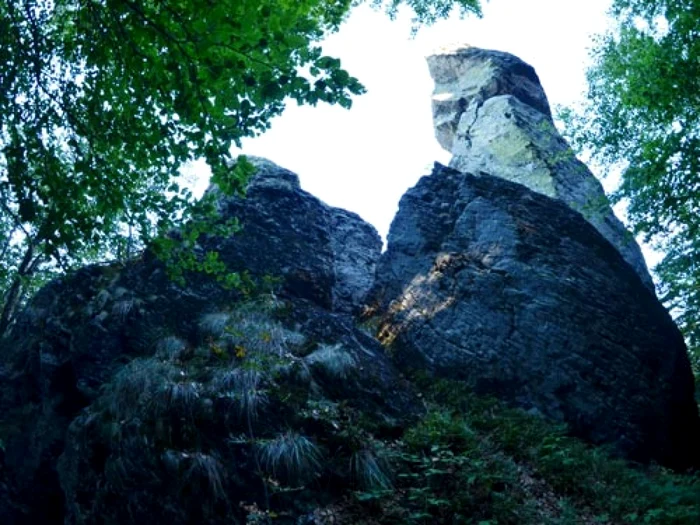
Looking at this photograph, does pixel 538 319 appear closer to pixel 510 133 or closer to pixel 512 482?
pixel 512 482

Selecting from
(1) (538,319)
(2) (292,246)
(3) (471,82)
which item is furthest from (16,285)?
(3) (471,82)

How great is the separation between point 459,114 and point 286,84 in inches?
804

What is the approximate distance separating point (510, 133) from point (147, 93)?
625 inches

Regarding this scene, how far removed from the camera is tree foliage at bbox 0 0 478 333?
4.95 metres

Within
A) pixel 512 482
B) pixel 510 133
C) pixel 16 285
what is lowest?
pixel 512 482

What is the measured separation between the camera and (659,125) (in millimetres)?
12609

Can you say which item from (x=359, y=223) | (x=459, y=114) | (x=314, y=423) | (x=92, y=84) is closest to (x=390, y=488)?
(x=314, y=423)

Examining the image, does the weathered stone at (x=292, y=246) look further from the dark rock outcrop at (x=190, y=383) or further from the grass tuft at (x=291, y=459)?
the grass tuft at (x=291, y=459)

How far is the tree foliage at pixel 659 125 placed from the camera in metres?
10.7

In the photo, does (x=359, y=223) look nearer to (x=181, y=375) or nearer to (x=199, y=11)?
(x=181, y=375)

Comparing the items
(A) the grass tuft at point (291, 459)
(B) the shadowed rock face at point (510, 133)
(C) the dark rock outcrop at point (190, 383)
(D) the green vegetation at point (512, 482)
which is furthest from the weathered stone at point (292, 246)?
(B) the shadowed rock face at point (510, 133)

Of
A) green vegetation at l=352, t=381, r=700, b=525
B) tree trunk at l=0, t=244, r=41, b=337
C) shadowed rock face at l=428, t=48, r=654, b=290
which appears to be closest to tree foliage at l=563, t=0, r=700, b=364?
shadowed rock face at l=428, t=48, r=654, b=290

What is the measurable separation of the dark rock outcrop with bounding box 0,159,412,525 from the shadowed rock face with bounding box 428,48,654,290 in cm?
686

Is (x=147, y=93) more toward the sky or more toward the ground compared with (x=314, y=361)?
more toward the sky
